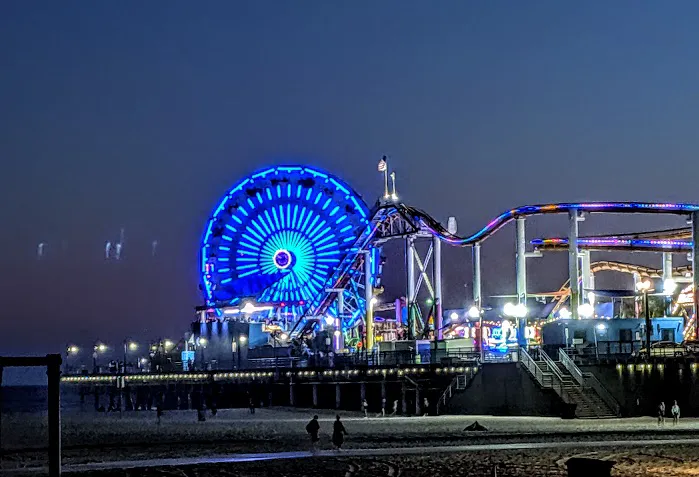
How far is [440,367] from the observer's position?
63438mm

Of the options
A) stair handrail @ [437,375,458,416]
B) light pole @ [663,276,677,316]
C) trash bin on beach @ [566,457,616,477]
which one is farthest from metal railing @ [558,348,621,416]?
trash bin on beach @ [566,457,616,477]

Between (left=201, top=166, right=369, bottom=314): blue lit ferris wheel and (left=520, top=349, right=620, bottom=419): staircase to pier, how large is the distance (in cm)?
4427

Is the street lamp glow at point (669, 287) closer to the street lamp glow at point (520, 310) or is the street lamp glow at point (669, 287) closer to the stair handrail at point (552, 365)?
the street lamp glow at point (520, 310)

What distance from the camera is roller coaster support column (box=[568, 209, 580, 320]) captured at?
65.1 meters

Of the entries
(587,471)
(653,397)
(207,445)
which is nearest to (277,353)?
(653,397)

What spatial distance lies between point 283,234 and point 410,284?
1605 centimetres

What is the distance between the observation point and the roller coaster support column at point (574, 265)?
65.1 metres

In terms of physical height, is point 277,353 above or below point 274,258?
below

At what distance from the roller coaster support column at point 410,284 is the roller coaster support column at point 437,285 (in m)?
1.77

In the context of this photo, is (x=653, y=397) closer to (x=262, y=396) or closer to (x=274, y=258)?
(x=262, y=396)

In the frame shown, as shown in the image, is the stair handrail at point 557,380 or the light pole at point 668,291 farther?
the light pole at point 668,291

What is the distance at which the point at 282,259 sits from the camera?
99.5 m

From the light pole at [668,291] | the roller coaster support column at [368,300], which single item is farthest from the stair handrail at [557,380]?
the roller coaster support column at [368,300]

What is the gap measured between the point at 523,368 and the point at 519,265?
17.3 meters
